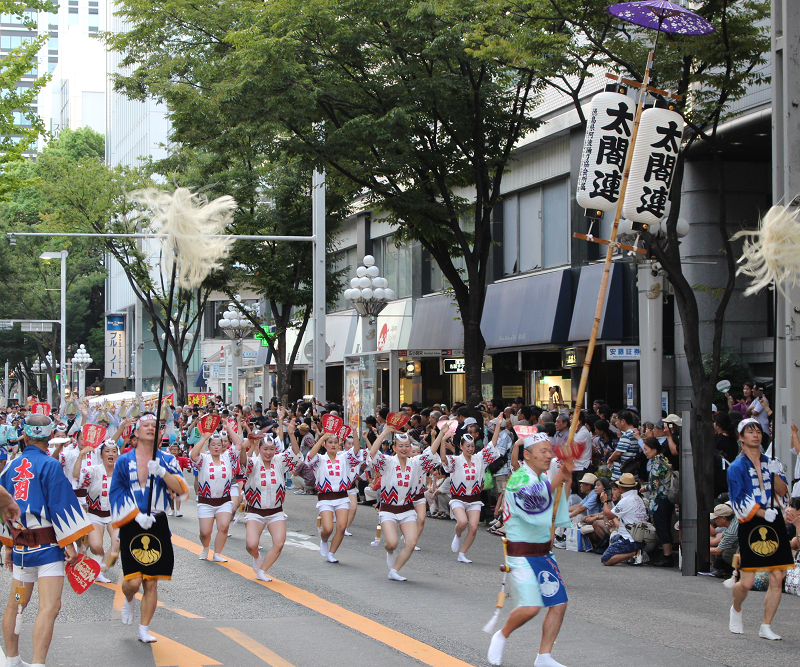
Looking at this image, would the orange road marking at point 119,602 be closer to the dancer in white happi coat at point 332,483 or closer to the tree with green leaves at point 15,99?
the dancer in white happi coat at point 332,483

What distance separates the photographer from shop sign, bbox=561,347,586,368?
21.9 m

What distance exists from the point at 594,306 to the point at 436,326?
26.2 feet

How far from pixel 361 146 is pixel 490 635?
Result: 10.7 metres

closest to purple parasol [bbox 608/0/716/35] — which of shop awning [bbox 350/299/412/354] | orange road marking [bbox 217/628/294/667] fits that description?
orange road marking [bbox 217/628/294/667]

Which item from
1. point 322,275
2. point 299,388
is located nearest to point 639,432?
point 322,275

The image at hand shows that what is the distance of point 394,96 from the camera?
16828 millimetres

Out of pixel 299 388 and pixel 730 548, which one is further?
pixel 299 388

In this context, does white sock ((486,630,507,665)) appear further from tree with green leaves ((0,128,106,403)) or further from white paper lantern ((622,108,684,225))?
tree with green leaves ((0,128,106,403))

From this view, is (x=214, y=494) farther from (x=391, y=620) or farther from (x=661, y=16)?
(x=661, y=16)

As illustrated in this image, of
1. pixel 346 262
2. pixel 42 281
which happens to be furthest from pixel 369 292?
pixel 42 281

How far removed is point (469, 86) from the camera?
17.1 m

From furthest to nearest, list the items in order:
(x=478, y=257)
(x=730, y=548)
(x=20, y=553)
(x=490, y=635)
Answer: (x=478, y=257)
(x=730, y=548)
(x=490, y=635)
(x=20, y=553)

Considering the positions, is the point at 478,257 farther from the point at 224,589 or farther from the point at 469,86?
the point at 224,589

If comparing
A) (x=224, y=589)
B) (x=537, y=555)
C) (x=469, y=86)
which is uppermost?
(x=469, y=86)
